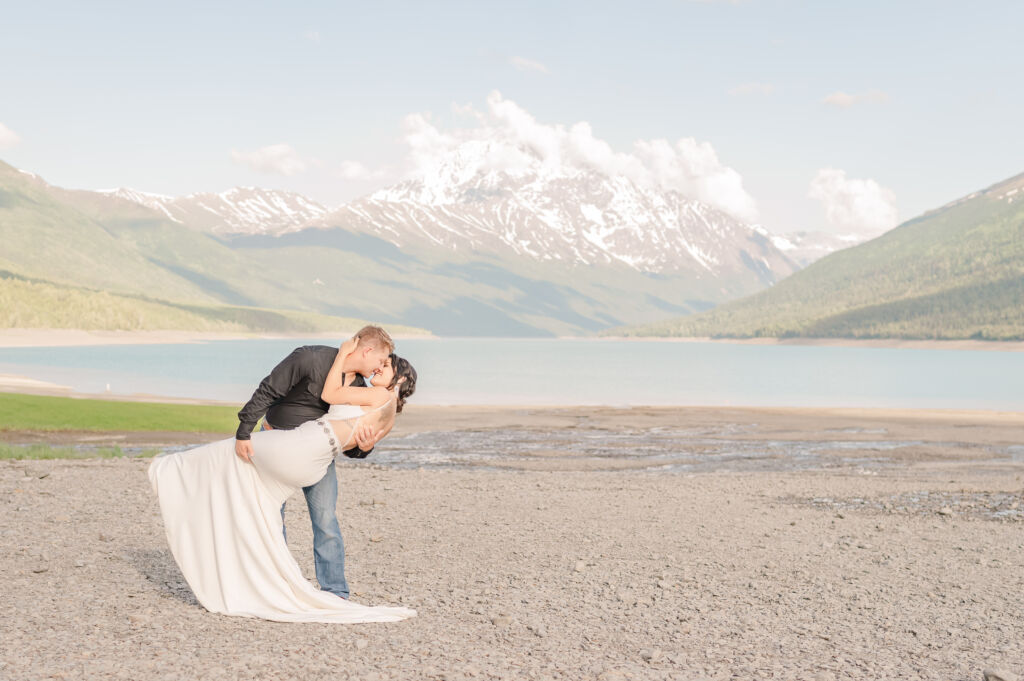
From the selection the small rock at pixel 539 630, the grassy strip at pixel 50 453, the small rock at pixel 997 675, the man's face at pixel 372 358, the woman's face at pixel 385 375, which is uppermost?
the man's face at pixel 372 358

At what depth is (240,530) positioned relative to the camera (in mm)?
9242

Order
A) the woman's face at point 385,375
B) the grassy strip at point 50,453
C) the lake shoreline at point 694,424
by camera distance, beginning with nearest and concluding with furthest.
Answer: the woman's face at point 385,375 < the grassy strip at point 50,453 < the lake shoreline at point 694,424

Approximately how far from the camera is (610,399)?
7362cm

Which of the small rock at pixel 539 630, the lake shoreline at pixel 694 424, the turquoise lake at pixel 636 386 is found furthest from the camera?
the turquoise lake at pixel 636 386

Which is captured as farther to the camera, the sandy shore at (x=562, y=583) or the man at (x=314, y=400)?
the man at (x=314, y=400)

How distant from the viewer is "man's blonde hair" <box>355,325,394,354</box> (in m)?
8.80

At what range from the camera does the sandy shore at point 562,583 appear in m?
8.52

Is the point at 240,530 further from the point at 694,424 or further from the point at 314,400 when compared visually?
the point at 694,424

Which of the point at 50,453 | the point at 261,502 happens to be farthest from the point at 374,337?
the point at 50,453

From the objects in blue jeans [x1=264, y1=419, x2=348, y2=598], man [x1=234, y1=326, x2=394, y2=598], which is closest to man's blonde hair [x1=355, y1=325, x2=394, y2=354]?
man [x1=234, y1=326, x2=394, y2=598]

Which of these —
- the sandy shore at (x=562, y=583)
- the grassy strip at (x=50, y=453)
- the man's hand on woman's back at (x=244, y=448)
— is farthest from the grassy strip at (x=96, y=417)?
the man's hand on woman's back at (x=244, y=448)

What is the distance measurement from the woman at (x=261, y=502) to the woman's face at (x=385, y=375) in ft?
0.03

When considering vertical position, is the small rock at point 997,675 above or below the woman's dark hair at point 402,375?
below

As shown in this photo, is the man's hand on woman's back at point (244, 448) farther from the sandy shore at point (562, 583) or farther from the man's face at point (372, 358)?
the sandy shore at point (562, 583)
